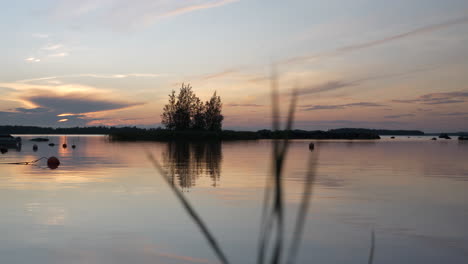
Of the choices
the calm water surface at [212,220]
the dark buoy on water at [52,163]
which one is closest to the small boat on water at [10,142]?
the dark buoy on water at [52,163]

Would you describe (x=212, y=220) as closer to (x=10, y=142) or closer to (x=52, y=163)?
(x=52, y=163)

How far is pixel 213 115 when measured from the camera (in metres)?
117

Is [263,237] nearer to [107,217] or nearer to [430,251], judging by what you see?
[430,251]

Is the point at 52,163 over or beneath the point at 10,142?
beneath

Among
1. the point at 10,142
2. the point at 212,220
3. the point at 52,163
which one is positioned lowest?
the point at 212,220

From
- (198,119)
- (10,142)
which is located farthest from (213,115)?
(10,142)

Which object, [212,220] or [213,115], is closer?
[212,220]

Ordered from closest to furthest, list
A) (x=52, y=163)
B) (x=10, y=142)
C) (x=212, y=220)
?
(x=212, y=220) < (x=52, y=163) < (x=10, y=142)

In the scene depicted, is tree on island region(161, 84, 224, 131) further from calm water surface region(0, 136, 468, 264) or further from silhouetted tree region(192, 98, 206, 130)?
calm water surface region(0, 136, 468, 264)

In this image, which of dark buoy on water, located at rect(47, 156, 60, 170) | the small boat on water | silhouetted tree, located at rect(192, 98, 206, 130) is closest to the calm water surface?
dark buoy on water, located at rect(47, 156, 60, 170)

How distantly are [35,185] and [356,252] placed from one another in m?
15.8

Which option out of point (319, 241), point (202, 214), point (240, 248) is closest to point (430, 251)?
point (319, 241)

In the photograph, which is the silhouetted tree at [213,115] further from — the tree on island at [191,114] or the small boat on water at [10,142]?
the small boat on water at [10,142]

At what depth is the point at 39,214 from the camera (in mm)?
13570
